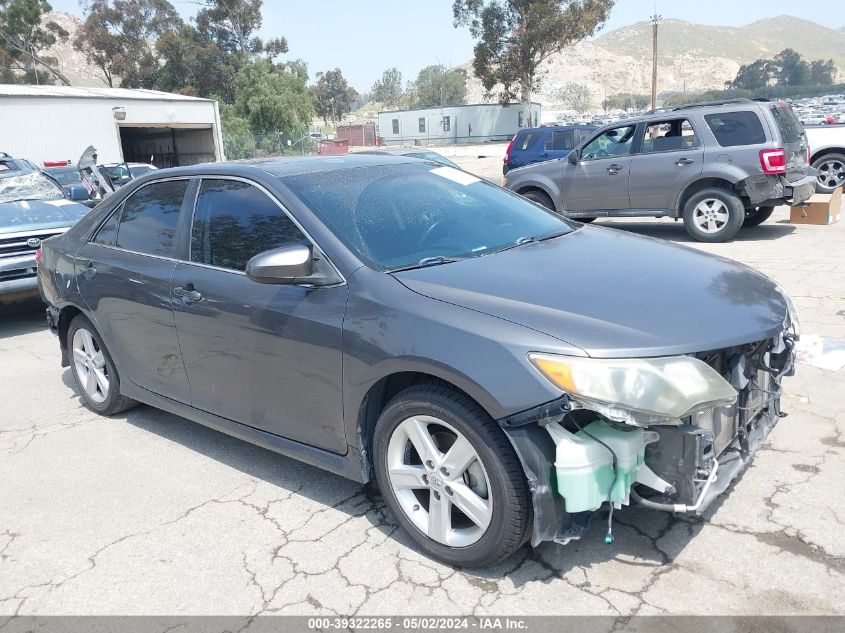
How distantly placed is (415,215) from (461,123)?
61946 millimetres

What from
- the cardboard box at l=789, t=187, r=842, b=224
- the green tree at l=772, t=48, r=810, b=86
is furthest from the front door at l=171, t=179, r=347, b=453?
the green tree at l=772, t=48, r=810, b=86

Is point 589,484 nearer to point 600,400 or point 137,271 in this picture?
point 600,400

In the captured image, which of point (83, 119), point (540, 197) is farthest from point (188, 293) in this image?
point (83, 119)

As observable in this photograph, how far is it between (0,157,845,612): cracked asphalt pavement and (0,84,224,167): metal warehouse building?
24337 millimetres

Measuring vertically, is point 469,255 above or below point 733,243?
above

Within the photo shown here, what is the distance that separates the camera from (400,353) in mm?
2934

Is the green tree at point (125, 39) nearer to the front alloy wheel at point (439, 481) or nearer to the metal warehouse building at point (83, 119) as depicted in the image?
the metal warehouse building at point (83, 119)

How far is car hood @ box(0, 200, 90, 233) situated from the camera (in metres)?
7.63

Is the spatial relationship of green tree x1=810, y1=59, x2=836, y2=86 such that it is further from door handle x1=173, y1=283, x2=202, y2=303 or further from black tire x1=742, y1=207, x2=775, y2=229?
door handle x1=173, y1=283, x2=202, y2=303

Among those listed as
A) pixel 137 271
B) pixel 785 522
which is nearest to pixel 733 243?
pixel 785 522

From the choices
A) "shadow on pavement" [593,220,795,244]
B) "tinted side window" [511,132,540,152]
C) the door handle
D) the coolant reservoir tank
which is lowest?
"shadow on pavement" [593,220,795,244]

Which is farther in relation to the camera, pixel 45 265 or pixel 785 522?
pixel 45 265

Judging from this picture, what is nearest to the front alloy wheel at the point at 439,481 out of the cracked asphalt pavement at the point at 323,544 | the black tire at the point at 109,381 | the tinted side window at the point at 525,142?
the cracked asphalt pavement at the point at 323,544

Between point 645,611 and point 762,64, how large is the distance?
5412 inches
